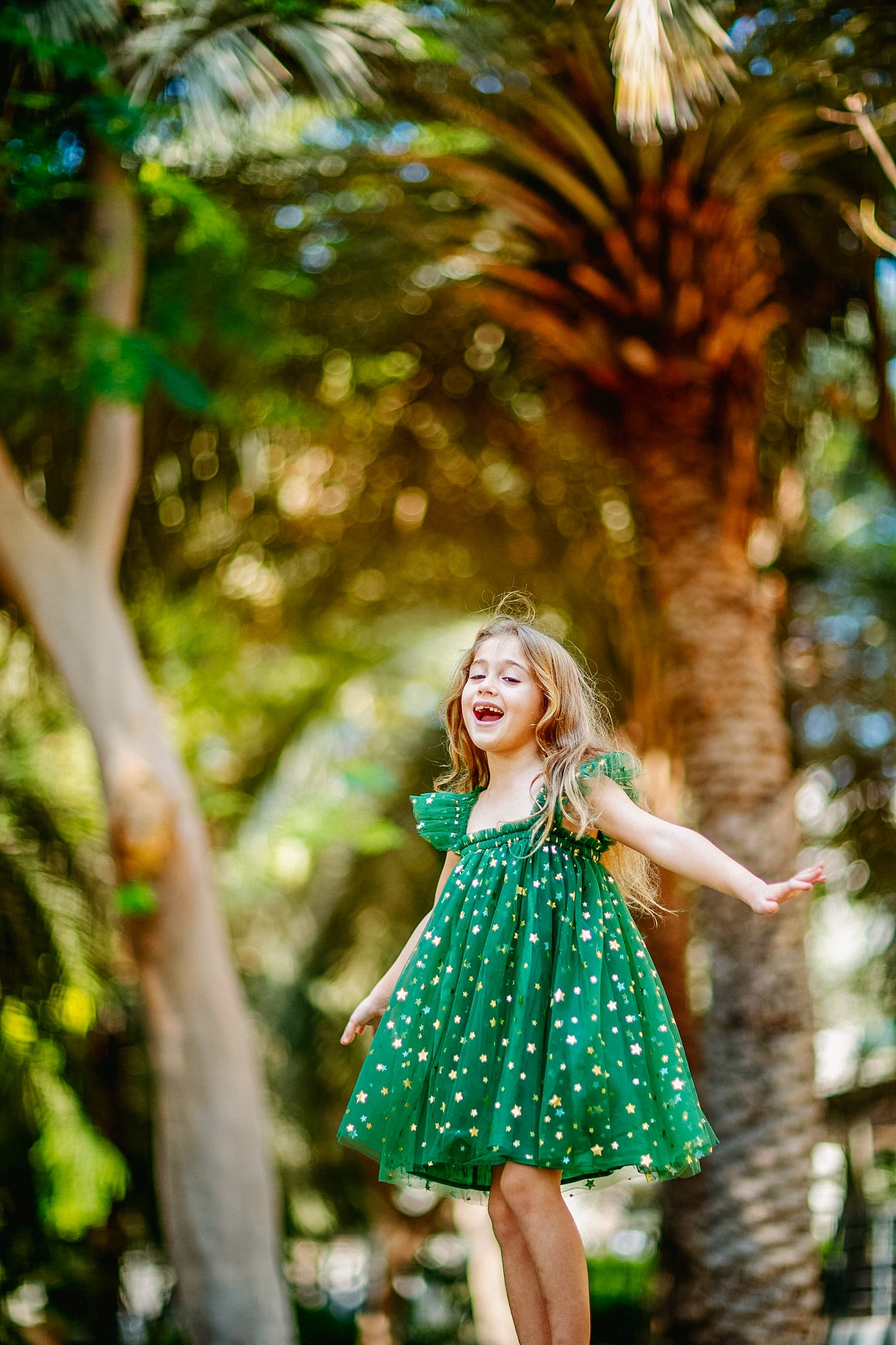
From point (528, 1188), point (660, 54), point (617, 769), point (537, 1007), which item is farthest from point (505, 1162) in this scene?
point (660, 54)

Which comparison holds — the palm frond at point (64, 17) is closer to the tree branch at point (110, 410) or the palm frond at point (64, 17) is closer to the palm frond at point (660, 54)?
the tree branch at point (110, 410)

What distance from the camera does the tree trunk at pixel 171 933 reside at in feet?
17.3

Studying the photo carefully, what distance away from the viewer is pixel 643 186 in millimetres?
5465

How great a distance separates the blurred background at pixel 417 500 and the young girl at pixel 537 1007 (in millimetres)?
655

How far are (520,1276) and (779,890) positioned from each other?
92 centimetres

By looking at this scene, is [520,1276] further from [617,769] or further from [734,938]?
[734,938]

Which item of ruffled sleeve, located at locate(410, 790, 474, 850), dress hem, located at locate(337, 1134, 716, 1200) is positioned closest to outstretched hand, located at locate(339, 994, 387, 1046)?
dress hem, located at locate(337, 1134, 716, 1200)

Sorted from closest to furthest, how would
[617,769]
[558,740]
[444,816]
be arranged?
1. [617,769]
2. [558,740]
3. [444,816]

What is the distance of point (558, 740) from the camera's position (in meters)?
2.66

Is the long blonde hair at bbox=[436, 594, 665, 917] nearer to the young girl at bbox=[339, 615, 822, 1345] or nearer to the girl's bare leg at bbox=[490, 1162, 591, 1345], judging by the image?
the young girl at bbox=[339, 615, 822, 1345]

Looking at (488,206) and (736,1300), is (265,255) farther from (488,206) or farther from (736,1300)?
(736,1300)

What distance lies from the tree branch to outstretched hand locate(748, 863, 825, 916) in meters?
4.00

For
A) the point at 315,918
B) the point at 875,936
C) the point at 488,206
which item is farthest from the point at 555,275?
the point at 315,918

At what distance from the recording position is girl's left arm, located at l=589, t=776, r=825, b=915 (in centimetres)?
221
